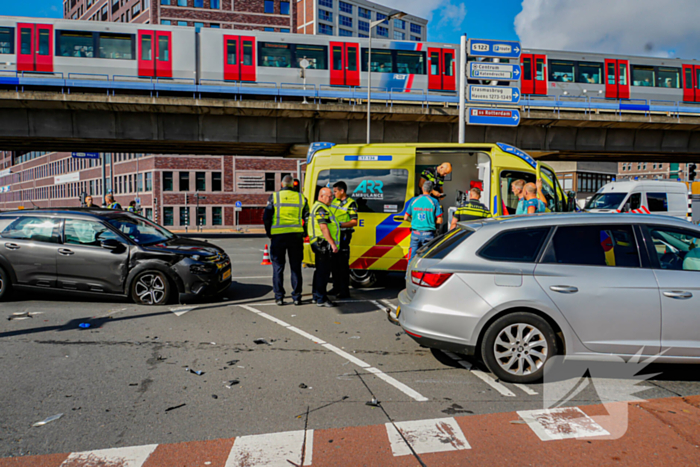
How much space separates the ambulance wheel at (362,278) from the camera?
9.45 meters

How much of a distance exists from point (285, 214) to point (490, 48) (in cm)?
663

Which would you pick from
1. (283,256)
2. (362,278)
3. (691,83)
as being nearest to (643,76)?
(691,83)

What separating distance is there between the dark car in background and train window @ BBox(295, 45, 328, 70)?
55.9 feet

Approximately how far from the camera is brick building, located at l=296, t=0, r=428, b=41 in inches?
3246

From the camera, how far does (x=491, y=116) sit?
11414 millimetres

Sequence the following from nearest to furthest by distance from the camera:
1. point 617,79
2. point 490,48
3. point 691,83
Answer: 1. point 490,48
2. point 617,79
3. point 691,83

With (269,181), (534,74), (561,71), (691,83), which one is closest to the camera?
(534,74)

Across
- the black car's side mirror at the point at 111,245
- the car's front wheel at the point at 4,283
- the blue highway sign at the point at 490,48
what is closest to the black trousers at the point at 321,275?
the black car's side mirror at the point at 111,245

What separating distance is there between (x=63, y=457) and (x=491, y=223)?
380cm

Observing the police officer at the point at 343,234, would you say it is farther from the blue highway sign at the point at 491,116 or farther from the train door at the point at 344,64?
the train door at the point at 344,64

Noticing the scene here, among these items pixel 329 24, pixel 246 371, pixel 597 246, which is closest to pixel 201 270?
pixel 246 371

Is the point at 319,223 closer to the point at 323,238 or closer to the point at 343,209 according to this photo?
the point at 323,238

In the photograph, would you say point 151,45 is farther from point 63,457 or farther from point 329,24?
point 329,24

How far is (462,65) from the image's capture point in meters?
11.6
